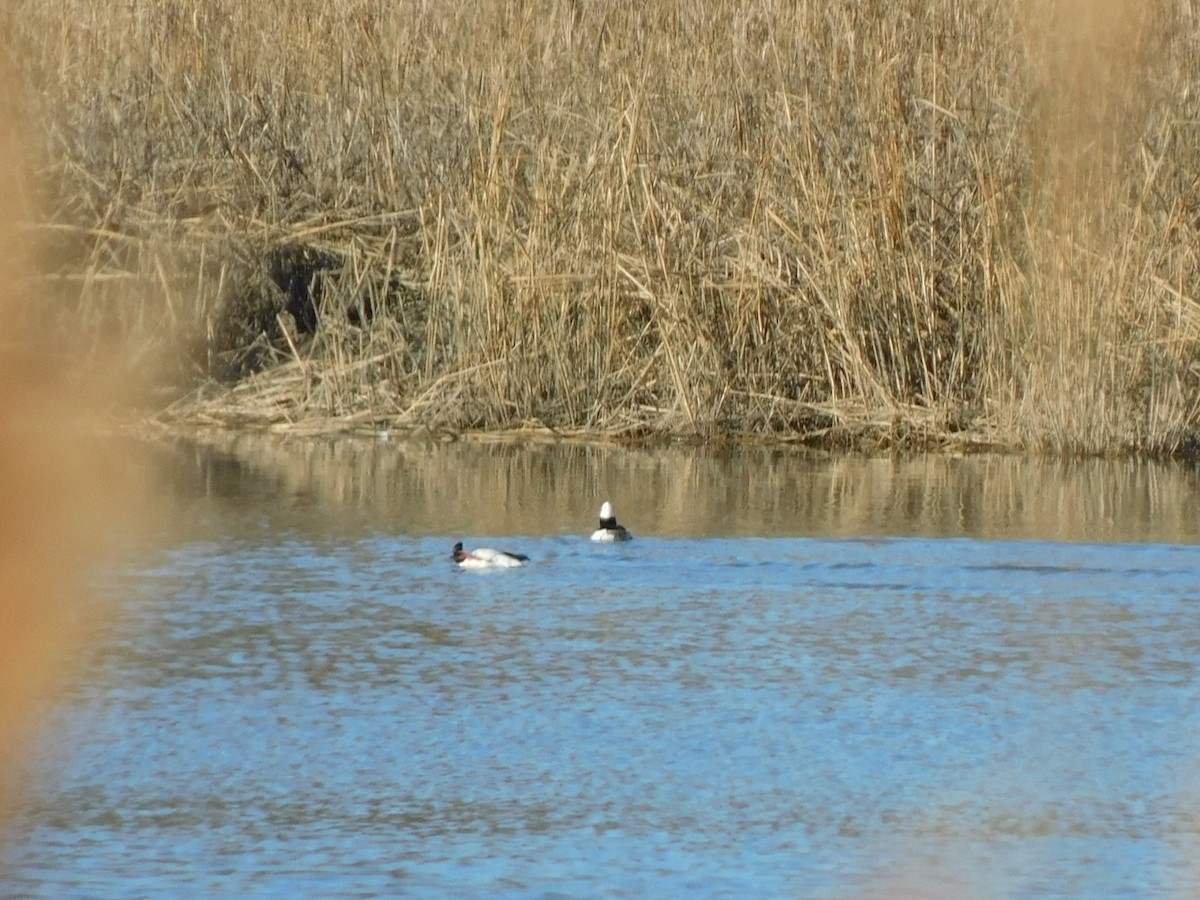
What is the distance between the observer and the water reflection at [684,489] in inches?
327

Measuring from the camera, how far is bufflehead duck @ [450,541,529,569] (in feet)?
23.5

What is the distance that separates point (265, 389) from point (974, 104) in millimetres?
4515

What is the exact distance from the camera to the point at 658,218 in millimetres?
11172

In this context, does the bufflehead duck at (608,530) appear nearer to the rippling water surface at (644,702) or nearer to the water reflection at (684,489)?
the rippling water surface at (644,702)

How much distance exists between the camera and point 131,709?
16.7 feet

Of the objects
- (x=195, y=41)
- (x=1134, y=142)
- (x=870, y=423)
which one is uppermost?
(x=195, y=41)

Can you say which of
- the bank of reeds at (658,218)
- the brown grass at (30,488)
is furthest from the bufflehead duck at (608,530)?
the brown grass at (30,488)

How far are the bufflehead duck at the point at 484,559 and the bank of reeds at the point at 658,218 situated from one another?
337 centimetres

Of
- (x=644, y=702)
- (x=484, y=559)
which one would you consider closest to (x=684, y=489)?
(x=484, y=559)

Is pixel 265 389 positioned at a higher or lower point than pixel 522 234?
lower

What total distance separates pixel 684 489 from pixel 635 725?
449 cm

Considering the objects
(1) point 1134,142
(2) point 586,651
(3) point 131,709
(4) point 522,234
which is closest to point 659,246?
(4) point 522,234

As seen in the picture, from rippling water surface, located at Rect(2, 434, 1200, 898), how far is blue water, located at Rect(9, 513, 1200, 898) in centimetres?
1

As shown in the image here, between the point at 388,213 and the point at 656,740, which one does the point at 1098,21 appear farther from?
the point at 388,213
